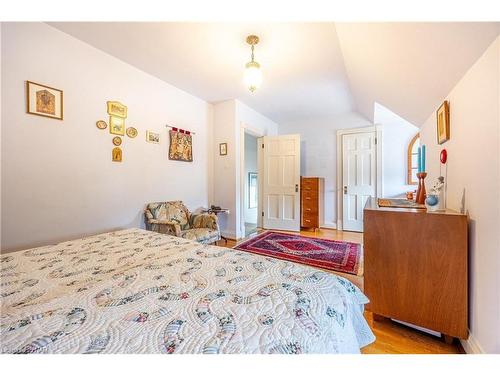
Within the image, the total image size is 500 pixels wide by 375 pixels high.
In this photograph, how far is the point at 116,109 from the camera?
7.87 ft

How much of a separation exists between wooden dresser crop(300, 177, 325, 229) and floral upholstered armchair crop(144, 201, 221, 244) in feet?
7.14

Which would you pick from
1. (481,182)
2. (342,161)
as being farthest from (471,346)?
(342,161)

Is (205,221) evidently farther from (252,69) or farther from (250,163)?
(250,163)

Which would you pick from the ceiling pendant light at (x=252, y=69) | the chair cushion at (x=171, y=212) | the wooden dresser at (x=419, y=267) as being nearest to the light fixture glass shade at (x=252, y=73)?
the ceiling pendant light at (x=252, y=69)

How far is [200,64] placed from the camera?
2.51m

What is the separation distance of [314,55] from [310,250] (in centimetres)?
249

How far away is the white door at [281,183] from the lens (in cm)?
425

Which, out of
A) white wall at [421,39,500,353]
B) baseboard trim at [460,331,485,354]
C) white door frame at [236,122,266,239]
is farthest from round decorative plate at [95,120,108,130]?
baseboard trim at [460,331,485,354]

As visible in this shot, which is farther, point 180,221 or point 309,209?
point 309,209

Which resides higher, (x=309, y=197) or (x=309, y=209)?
(x=309, y=197)

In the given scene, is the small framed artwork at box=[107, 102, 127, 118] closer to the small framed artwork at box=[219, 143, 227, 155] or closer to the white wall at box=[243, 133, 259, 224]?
the small framed artwork at box=[219, 143, 227, 155]

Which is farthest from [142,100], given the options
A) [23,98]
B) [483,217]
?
[483,217]

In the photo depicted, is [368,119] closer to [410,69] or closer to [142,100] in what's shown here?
[410,69]

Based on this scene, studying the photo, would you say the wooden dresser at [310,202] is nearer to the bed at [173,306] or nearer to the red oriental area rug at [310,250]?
the red oriental area rug at [310,250]
